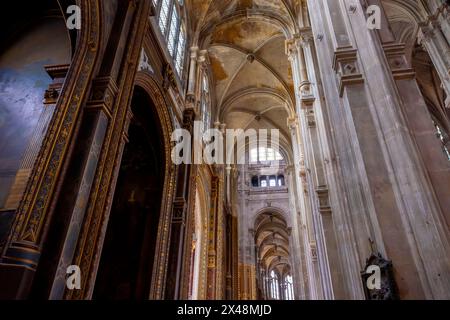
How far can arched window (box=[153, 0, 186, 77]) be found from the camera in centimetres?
1016

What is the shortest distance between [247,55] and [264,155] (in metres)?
9.84

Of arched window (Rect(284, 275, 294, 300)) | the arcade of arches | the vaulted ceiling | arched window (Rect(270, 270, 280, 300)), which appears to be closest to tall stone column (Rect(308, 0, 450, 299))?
the arcade of arches

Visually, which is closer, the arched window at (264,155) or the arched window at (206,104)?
the arched window at (206,104)

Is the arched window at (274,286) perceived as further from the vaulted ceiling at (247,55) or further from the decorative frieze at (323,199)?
the decorative frieze at (323,199)

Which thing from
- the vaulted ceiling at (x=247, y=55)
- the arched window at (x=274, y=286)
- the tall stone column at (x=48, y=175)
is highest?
the vaulted ceiling at (x=247, y=55)

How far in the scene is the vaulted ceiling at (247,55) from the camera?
1419 centimetres

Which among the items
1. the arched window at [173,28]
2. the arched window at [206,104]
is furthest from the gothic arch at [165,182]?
the arched window at [206,104]

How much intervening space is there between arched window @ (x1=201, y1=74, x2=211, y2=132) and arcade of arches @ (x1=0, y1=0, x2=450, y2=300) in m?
2.33

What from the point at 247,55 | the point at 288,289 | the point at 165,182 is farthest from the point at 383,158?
the point at 288,289

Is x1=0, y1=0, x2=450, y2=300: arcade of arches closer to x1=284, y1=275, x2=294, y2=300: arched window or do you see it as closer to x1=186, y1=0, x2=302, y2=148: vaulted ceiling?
x1=186, y1=0, x2=302, y2=148: vaulted ceiling

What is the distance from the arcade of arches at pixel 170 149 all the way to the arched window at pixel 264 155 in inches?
442
